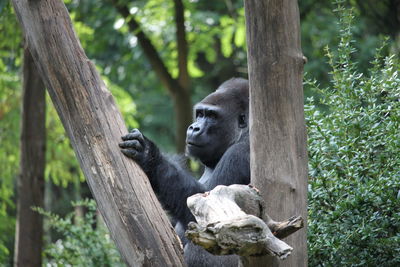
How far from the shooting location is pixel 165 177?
3.31 meters

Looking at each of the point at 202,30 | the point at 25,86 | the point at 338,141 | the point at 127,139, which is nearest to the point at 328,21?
the point at 202,30

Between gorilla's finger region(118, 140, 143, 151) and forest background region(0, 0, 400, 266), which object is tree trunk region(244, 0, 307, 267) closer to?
forest background region(0, 0, 400, 266)

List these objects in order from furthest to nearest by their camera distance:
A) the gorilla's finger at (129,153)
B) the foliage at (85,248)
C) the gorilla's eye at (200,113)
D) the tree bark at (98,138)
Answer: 1. the foliage at (85,248)
2. the gorilla's eye at (200,113)
3. the gorilla's finger at (129,153)
4. the tree bark at (98,138)

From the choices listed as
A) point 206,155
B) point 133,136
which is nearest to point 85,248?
point 206,155

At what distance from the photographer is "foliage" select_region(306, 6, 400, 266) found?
9.89 feet

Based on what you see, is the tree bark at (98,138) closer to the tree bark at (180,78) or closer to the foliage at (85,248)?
the foliage at (85,248)

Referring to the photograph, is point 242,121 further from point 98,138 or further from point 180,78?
point 180,78

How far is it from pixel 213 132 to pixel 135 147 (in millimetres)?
1130

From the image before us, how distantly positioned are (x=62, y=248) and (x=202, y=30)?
12.7ft

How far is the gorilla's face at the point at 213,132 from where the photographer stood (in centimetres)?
396

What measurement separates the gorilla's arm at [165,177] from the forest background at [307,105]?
722mm

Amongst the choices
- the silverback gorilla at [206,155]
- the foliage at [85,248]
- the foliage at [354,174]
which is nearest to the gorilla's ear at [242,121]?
the silverback gorilla at [206,155]

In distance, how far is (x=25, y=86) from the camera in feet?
16.7

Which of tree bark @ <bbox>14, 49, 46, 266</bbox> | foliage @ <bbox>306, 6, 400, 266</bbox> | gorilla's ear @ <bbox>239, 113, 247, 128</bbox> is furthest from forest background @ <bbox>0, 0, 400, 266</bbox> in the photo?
gorilla's ear @ <bbox>239, 113, 247, 128</bbox>
